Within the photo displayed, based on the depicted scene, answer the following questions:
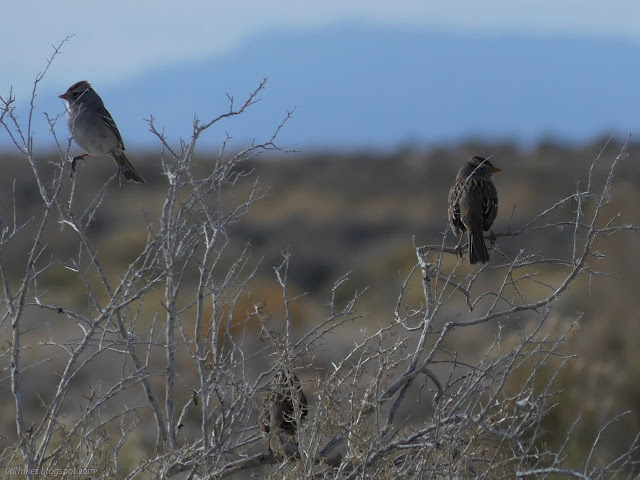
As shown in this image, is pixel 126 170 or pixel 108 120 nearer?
pixel 126 170

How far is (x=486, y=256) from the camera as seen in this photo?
809 centimetres

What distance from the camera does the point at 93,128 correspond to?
8906 millimetres

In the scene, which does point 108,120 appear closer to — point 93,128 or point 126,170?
point 93,128

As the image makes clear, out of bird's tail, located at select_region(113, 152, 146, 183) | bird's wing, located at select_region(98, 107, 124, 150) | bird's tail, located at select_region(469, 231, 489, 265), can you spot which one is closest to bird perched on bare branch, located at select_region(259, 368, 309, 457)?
bird's tail, located at select_region(469, 231, 489, 265)

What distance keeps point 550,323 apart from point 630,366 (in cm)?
389

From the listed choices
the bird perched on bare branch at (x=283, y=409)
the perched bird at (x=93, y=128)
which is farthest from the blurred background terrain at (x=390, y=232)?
the bird perched on bare branch at (x=283, y=409)

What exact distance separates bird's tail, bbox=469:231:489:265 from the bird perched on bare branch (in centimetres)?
203

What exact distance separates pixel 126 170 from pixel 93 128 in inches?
19.3

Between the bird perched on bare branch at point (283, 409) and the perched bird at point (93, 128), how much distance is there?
2.94 meters

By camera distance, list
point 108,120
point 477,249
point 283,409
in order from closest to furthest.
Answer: point 283,409
point 477,249
point 108,120

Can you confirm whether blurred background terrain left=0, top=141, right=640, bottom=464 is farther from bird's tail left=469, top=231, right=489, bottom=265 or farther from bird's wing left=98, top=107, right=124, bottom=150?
bird's wing left=98, top=107, right=124, bottom=150

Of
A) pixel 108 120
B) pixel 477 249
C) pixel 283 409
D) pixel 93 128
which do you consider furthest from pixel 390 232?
pixel 283 409

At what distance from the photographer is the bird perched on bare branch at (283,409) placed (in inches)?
A: 218

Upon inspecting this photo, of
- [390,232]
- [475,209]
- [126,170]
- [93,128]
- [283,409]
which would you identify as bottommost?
[390,232]
